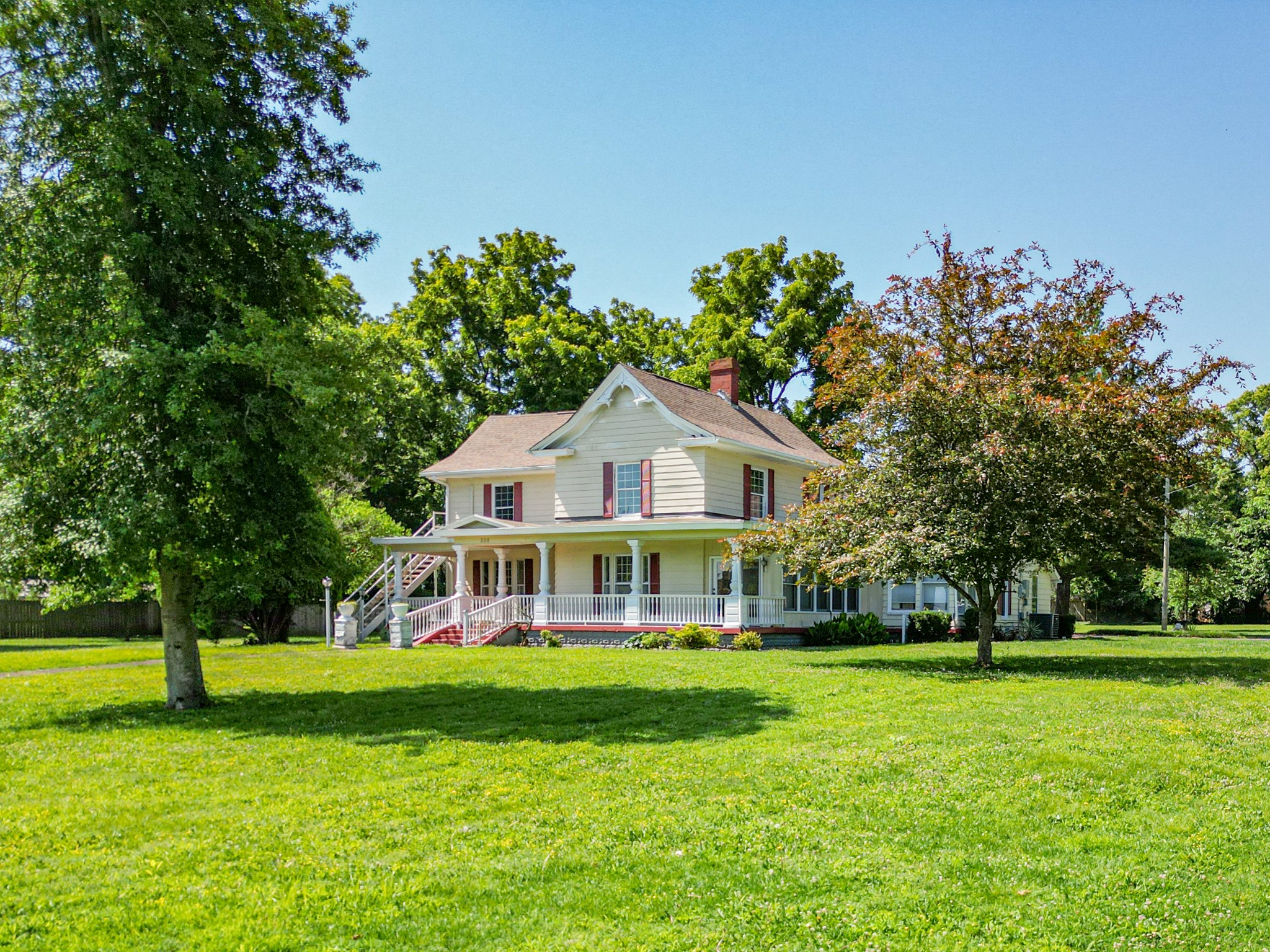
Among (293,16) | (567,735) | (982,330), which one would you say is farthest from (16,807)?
(982,330)

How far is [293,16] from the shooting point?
15.6 meters

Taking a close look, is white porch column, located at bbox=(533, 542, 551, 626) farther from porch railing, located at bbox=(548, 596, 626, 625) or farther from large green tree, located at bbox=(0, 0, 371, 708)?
large green tree, located at bbox=(0, 0, 371, 708)

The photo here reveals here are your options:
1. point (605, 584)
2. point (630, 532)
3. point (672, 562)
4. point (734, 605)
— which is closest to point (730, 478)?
point (672, 562)

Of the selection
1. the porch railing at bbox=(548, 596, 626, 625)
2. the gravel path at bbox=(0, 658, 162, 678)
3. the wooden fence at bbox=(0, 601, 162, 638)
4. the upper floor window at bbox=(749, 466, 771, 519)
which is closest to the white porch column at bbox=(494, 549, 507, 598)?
the porch railing at bbox=(548, 596, 626, 625)

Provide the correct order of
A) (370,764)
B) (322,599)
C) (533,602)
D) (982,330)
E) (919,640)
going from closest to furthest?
(370,764)
(982,330)
(533,602)
(919,640)
(322,599)

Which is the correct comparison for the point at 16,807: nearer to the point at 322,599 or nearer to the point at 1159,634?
the point at 322,599

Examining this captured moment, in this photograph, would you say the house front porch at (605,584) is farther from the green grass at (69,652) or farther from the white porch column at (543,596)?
the green grass at (69,652)

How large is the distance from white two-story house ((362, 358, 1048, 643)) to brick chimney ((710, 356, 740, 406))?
0.97m

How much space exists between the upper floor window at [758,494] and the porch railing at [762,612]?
275 centimetres

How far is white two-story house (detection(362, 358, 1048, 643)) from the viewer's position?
29.4 m

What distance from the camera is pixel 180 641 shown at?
15.3 metres

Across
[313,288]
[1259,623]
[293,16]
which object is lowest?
[1259,623]

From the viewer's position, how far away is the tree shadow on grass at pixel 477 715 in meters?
12.2

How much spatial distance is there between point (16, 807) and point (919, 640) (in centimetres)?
2821
